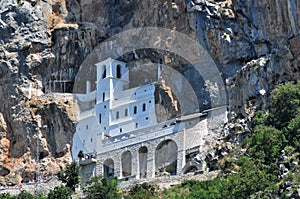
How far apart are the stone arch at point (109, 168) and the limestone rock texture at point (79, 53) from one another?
684 cm

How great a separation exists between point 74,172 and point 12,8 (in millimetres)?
23111

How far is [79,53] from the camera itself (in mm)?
93625

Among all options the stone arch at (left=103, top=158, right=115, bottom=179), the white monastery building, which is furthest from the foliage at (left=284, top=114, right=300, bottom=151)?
the stone arch at (left=103, top=158, right=115, bottom=179)

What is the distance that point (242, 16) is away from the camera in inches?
3184

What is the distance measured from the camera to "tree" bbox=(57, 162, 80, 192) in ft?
264

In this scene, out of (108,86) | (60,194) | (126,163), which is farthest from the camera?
(108,86)

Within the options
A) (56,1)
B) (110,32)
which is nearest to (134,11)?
(110,32)

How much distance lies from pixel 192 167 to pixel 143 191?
6.17m

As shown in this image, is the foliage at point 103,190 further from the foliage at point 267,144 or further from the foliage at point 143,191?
the foliage at point 267,144

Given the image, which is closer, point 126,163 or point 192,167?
point 192,167

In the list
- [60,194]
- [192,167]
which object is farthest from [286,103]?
[60,194]

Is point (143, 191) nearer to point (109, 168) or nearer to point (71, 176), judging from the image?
point (71, 176)

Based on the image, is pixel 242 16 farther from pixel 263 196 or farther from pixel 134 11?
pixel 263 196

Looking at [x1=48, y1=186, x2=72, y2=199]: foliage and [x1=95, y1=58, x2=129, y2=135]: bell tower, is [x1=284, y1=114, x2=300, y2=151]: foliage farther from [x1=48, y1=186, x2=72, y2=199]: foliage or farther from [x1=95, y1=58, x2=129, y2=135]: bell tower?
[x1=95, y1=58, x2=129, y2=135]: bell tower
